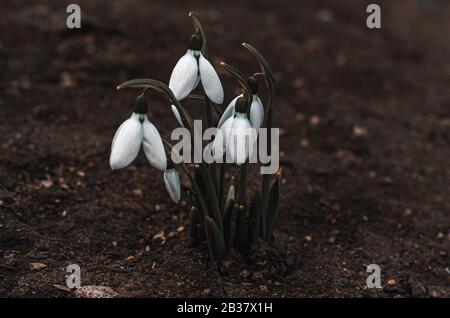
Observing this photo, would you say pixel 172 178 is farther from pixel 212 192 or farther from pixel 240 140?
pixel 240 140

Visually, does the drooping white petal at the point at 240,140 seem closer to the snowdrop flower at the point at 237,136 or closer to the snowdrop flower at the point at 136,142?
the snowdrop flower at the point at 237,136

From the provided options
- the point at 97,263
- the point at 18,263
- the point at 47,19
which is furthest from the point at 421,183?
the point at 47,19

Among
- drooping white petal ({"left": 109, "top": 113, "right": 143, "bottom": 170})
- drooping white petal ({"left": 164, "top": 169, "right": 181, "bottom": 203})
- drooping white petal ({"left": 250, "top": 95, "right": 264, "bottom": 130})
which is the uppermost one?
drooping white petal ({"left": 250, "top": 95, "right": 264, "bottom": 130})

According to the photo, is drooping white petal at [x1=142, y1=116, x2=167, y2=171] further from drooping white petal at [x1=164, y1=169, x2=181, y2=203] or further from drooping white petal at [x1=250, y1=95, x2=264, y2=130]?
drooping white petal at [x1=250, y1=95, x2=264, y2=130]

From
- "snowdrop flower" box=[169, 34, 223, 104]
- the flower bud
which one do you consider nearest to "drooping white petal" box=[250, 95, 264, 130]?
"snowdrop flower" box=[169, 34, 223, 104]

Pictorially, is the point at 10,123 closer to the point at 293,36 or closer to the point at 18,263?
the point at 18,263
